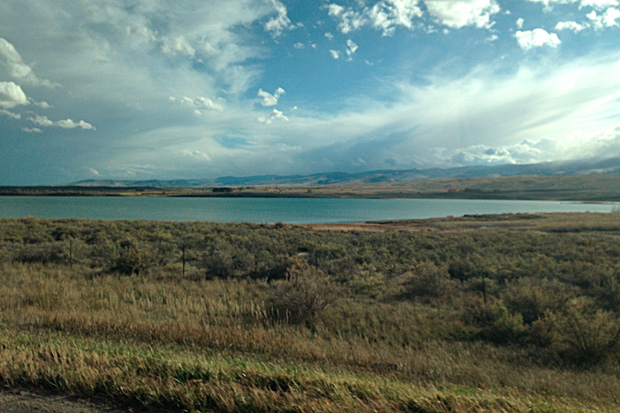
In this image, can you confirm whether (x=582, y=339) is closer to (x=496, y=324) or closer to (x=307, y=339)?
(x=496, y=324)

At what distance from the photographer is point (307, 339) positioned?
22.1ft

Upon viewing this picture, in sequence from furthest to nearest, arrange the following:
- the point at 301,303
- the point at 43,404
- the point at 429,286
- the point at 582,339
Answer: the point at 429,286
the point at 301,303
the point at 582,339
the point at 43,404

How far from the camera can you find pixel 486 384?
197 inches

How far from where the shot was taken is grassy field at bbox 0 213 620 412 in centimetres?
377

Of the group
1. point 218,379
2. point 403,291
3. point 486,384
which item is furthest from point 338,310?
point 218,379

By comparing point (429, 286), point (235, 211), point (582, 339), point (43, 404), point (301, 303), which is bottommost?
point (235, 211)

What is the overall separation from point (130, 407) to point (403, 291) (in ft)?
30.8

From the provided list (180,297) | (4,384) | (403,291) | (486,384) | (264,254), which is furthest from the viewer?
(264,254)

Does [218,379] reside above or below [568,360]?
above

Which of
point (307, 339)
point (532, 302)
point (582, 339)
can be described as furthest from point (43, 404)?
point (532, 302)

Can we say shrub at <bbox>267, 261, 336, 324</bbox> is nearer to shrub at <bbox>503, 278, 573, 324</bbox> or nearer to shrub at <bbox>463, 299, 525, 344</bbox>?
shrub at <bbox>463, 299, 525, 344</bbox>

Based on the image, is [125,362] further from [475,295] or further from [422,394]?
[475,295]

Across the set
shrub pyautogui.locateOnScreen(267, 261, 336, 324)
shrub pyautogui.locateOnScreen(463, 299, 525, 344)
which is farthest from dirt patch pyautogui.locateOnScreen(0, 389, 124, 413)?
shrub pyautogui.locateOnScreen(463, 299, 525, 344)

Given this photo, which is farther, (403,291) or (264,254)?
(264,254)
